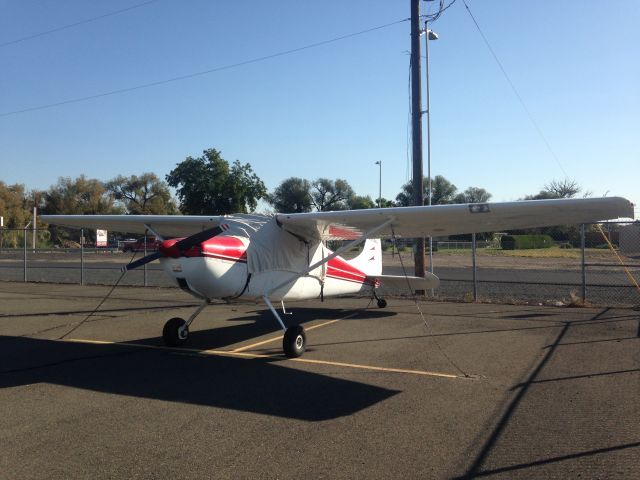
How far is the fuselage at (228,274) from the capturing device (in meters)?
7.01

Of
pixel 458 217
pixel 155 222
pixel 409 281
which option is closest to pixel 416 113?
pixel 409 281

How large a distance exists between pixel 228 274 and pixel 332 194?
7408 centimetres

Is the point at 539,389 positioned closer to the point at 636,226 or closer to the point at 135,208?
the point at 636,226

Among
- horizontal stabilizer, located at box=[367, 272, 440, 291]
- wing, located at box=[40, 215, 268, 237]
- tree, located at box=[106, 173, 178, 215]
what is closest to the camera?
wing, located at box=[40, 215, 268, 237]

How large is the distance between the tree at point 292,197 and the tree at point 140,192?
21.5 meters

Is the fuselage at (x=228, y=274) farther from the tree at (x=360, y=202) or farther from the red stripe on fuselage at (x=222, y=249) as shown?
the tree at (x=360, y=202)

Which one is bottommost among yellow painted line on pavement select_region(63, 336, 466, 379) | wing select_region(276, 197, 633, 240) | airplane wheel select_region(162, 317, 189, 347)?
yellow painted line on pavement select_region(63, 336, 466, 379)

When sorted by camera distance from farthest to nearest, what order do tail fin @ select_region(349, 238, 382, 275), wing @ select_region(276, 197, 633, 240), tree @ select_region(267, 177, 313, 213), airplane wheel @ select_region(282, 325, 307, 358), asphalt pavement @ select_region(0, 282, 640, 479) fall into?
tree @ select_region(267, 177, 313, 213) → tail fin @ select_region(349, 238, 382, 275) → airplane wheel @ select_region(282, 325, 307, 358) → wing @ select_region(276, 197, 633, 240) → asphalt pavement @ select_region(0, 282, 640, 479)

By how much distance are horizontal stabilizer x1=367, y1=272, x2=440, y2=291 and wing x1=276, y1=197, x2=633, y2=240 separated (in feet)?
6.44

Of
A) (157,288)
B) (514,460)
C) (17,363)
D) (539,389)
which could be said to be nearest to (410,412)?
(514,460)

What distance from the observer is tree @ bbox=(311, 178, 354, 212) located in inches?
3137

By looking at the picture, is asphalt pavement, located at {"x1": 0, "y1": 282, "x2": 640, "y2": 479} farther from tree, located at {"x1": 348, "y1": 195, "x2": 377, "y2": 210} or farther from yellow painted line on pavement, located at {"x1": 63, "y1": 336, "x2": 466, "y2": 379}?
tree, located at {"x1": 348, "y1": 195, "x2": 377, "y2": 210}

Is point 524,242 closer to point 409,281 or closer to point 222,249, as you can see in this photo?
point 409,281

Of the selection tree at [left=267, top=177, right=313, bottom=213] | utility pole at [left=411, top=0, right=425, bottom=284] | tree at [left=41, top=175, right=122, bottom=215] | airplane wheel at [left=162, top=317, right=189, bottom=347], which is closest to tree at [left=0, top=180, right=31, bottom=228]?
tree at [left=41, top=175, right=122, bottom=215]
